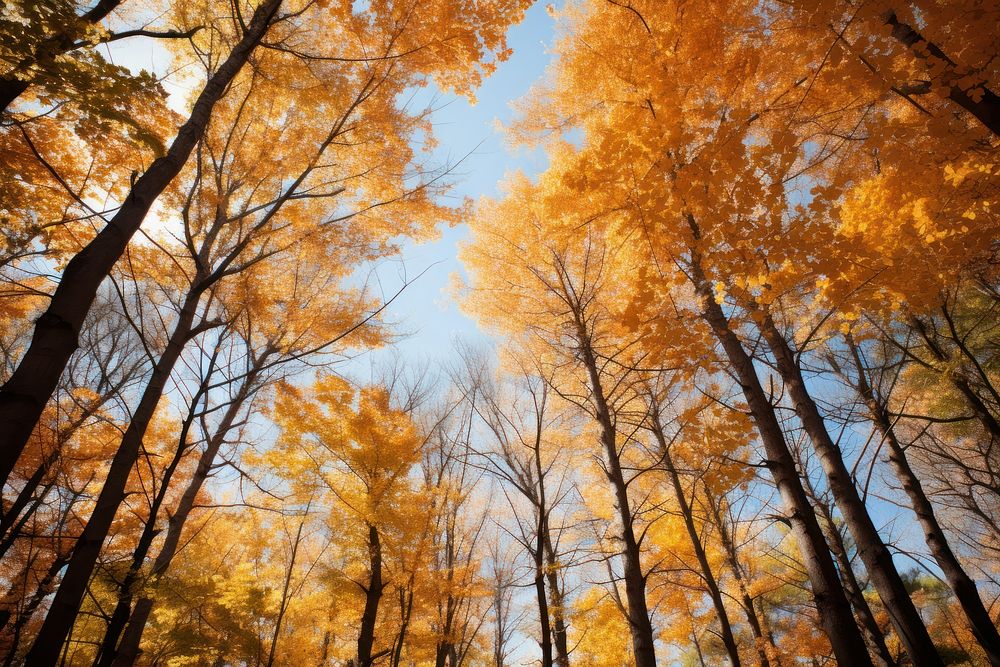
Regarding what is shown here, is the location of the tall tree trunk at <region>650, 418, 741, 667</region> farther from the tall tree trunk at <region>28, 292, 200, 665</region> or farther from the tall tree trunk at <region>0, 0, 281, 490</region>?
the tall tree trunk at <region>0, 0, 281, 490</region>

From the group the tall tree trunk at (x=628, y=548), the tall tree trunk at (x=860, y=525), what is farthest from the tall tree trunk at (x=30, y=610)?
the tall tree trunk at (x=860, y=525)

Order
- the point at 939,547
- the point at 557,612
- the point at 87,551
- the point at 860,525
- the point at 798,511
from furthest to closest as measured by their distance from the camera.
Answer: the point at 557,612 < the point at 939,547 < the point at 860,525 < the point at 798,511 < the point at 87,551

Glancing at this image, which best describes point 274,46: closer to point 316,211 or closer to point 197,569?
point 316,211

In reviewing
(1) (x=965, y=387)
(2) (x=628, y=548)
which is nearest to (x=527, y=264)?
(2) (x=628, y=548)

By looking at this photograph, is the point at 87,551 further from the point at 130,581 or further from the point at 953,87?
the point at 953,87

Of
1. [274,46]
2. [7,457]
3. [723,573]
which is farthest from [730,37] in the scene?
[723,573]

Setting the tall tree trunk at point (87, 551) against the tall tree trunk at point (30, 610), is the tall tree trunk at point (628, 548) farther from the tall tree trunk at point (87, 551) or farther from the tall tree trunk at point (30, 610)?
the tall tree trunk at point (30, 610)

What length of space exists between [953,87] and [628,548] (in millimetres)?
4759

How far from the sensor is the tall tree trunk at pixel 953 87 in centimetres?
304

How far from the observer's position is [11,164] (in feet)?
13.6

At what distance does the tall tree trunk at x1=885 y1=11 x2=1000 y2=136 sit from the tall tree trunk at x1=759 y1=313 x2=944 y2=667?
Answer: 2064 millimetres

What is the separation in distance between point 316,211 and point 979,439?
54.0 feet

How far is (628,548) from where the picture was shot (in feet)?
13.0

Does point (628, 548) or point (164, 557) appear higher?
point (164, 557)
